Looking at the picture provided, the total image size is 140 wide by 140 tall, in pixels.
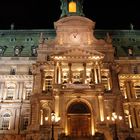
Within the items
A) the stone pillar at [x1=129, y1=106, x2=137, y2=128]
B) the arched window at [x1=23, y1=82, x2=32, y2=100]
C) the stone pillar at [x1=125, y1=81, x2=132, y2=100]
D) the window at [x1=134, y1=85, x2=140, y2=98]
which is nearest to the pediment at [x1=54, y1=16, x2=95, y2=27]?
the arched window at [x1=23, y1=82, x2=32, y2=100]

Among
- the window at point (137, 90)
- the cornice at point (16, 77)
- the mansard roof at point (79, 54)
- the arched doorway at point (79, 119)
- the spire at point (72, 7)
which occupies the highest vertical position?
the spire at point (72, 7)

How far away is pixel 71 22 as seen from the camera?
50.7 m

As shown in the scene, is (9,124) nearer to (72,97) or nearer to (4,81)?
(4,81)

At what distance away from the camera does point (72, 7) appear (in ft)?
185

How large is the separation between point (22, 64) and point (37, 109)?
1223 cm

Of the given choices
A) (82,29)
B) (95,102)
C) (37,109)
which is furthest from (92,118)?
(82,29)


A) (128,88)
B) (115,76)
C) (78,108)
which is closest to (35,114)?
(78,108)

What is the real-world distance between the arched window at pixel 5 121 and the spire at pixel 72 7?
879 inches

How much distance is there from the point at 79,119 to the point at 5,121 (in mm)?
13012

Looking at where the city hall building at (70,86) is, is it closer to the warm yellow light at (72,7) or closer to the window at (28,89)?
the warm yellow light at (72,7)

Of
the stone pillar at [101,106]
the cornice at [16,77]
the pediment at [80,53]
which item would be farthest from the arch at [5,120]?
the stone pillar at [101,106]

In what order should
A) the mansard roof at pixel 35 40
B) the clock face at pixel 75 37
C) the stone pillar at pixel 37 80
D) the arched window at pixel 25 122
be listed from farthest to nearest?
the mansard roof at pixel 35 40 < the clock face at pixel 75 37 < the arched window at pixel 25 122 < the stone pillar at pixel 37 80

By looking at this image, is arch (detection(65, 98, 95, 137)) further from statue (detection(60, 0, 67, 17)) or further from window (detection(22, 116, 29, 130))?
statue (detection(60, 0, 67, 17))

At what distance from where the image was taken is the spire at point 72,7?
5509 cm
